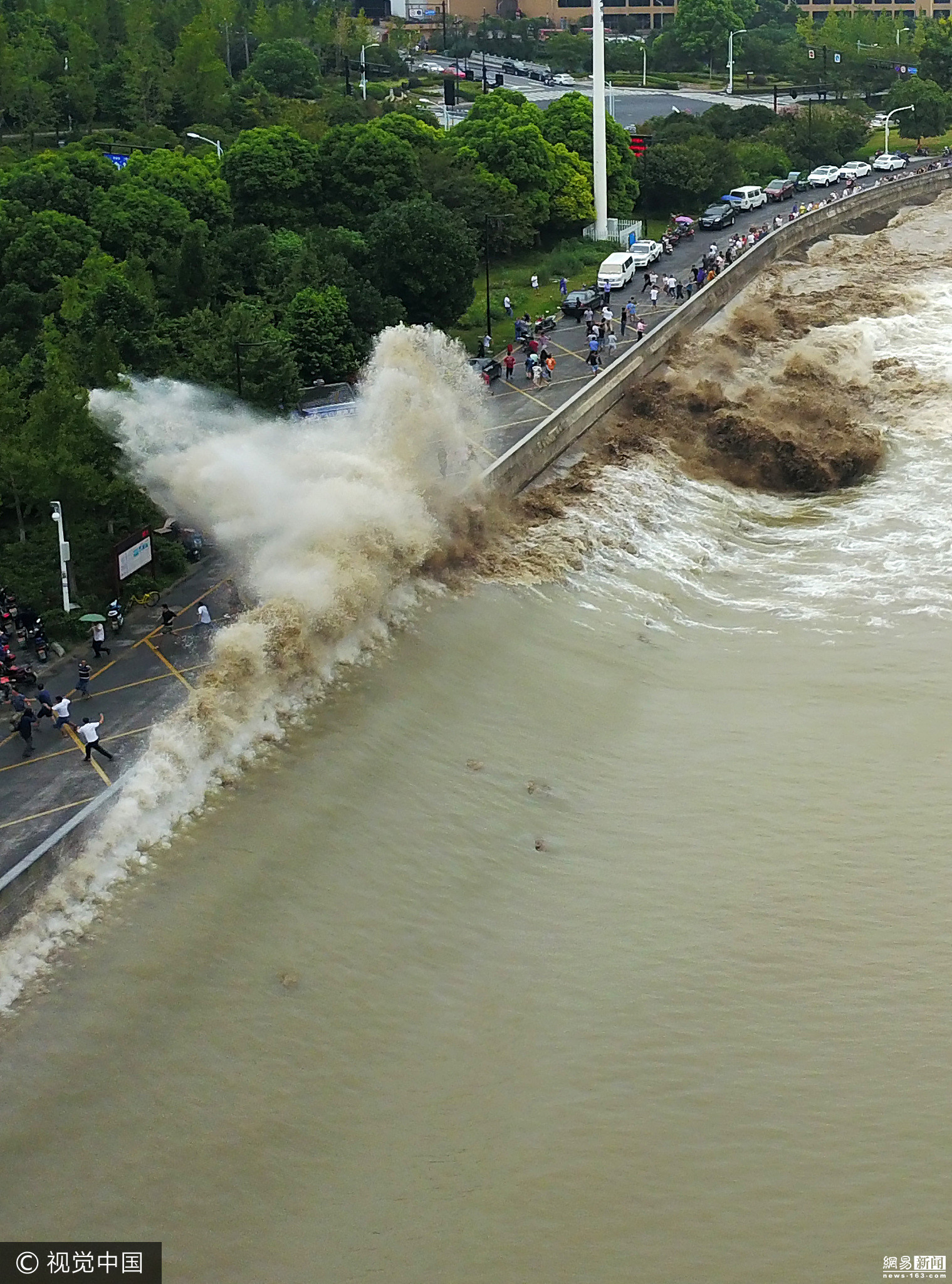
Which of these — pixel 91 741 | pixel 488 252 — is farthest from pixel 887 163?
pixel 91 741

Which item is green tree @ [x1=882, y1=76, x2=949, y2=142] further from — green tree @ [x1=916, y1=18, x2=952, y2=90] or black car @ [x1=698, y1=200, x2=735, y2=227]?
black car @ [x1=698, y1=200, x2=735, y2=227]

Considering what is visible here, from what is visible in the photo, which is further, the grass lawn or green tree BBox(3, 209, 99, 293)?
the grass lawn

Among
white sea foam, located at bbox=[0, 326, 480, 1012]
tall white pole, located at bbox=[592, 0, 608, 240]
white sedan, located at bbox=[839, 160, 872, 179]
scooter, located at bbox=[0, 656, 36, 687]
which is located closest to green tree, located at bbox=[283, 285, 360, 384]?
white sea foam, located at bbox=[0, 326, 480, 1012]

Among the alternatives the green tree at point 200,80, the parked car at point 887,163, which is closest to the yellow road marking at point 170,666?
the green tree at point 200,80

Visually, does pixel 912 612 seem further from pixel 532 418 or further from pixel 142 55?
pixel 142 55

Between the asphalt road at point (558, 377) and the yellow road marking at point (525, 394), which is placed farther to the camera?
the yellow road marking at point (525, 394)

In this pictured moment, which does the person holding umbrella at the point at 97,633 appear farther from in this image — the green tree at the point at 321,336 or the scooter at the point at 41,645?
the green tree at the point at 321,336

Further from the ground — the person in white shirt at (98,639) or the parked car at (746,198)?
the parked car at (746,198)
